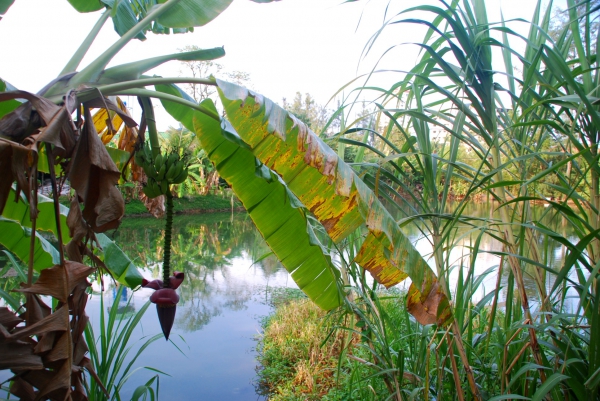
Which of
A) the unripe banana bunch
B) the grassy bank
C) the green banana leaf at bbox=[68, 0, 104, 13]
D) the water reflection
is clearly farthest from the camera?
the grassy bank

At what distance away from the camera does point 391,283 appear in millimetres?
961

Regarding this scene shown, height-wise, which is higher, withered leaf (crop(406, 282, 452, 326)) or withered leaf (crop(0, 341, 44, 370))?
withered leaf (crop(406, 282, 452, 326))

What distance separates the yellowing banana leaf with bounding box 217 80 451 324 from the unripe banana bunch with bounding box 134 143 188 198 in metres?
0.17

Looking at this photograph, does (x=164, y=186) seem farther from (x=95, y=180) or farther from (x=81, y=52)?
(x=81, y=52)

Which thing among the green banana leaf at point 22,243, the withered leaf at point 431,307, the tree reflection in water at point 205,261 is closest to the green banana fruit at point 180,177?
the withered leaf at point 431,307

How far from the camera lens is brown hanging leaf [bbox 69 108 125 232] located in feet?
2.21

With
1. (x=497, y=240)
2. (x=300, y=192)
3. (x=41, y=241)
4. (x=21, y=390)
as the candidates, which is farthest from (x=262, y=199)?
(x=497, y=240)

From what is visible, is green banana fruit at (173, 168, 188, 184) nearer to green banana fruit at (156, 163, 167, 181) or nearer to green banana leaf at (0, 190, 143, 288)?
green banana fruit at (156, 163, 167, 181)

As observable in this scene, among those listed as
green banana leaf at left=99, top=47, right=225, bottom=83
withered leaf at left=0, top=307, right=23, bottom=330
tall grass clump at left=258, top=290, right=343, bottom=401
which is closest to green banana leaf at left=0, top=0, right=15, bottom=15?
green banana leaf at left=99, top=47, right=225, bottom=83

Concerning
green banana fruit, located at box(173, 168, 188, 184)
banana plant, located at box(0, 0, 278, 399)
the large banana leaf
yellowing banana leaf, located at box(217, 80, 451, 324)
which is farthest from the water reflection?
banana plant, located at box(0, 0, 278, 399)

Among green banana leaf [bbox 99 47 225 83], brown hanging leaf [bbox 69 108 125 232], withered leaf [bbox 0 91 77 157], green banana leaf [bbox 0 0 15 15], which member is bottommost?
brown hanging leaf [bbox 69 108 125 232]

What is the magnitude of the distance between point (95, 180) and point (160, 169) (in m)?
0.14

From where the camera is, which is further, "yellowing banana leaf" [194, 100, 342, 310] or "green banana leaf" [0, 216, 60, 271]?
"green banana leaf" [0, 216, 60, 271]

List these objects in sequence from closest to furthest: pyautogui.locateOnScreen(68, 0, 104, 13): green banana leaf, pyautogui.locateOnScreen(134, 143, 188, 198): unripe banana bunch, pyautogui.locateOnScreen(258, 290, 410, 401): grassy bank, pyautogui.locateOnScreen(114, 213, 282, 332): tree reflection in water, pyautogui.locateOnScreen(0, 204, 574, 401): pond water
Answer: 1. pyautogui.locateOnScreen(134, 143, 188, 198): unripe banana bunch
2. pyautogui.locateOnScreen(68, 0, 104, 13): green banana leaf
3. pyautogui.locateOnScreen(258, 290, 410, 401): grassy bank
4. pyautogui.locateOnScreen(0, 204, 574, 401): pond water
5. pyautogui.locateOnScreen(114, 213, 282, 332): tree reflection in water
